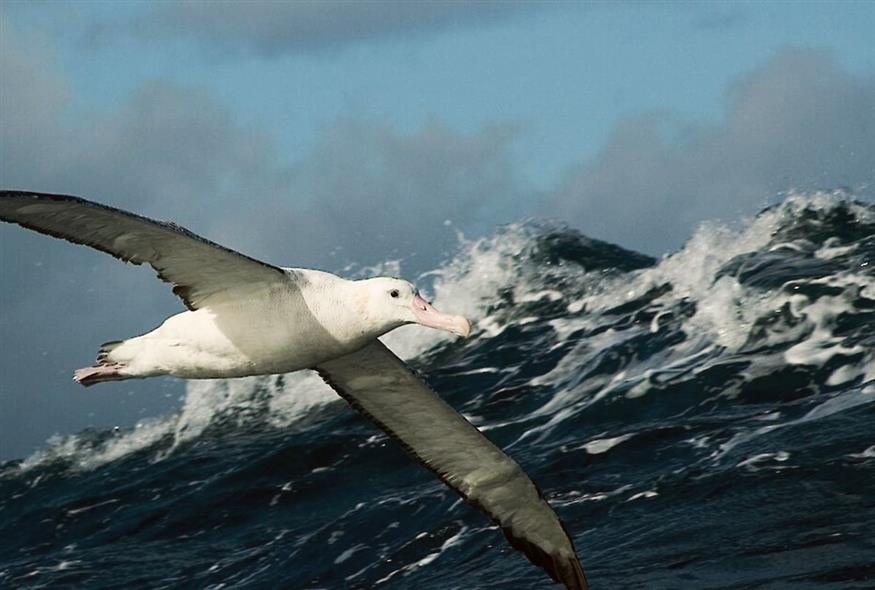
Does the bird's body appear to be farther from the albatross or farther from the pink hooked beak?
the pink hooked beak

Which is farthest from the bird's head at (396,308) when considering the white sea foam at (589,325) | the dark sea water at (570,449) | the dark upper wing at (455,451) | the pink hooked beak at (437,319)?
the white sea foam at (589,325)

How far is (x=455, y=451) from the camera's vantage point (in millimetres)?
8938

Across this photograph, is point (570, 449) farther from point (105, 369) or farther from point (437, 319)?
point (105, 369)

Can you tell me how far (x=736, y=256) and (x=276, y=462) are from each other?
20.8 ft

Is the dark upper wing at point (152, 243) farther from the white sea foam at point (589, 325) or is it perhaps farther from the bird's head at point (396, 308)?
the white sea foam at point (589, 325)

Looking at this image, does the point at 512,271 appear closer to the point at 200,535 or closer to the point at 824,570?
the point at 200,535

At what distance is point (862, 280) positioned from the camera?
15156mm

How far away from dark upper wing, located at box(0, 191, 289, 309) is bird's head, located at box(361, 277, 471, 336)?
0.49 m

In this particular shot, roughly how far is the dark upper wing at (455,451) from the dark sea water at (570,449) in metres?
0.44

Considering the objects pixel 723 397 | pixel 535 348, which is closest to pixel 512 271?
pixel 535 348

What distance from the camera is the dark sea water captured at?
9789mm

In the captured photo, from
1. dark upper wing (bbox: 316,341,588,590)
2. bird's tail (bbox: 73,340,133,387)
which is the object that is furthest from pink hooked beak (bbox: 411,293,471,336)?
bird's tail (bbox: 73,340,133,387)

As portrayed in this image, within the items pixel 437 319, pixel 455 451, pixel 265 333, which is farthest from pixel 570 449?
pixel 265 333

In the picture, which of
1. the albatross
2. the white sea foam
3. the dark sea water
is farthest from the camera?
the white sea foam
